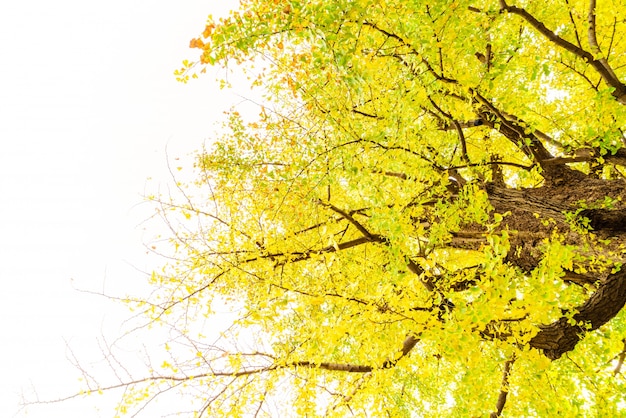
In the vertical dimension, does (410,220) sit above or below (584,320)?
above

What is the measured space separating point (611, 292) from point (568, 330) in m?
0.64

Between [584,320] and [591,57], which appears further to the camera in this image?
[591,57]

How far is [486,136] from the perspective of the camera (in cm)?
569

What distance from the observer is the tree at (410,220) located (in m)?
2.75

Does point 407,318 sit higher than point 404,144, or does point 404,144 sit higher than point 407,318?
point 404,144

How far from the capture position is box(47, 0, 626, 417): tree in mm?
2746

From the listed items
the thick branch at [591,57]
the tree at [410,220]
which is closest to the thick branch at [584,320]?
the tree at [410,220]

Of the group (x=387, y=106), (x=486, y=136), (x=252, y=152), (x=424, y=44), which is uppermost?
(x=252, y=152)

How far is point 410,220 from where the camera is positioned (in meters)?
4.09

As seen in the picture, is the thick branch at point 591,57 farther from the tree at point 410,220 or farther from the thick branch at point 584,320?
the thick branch at point 584,320

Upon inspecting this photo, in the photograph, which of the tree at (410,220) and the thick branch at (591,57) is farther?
the thick branch at (591,57)

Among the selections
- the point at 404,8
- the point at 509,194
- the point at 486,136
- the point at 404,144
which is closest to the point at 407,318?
the point at 404,144

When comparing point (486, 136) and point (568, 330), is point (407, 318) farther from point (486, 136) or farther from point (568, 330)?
point (486, 136)

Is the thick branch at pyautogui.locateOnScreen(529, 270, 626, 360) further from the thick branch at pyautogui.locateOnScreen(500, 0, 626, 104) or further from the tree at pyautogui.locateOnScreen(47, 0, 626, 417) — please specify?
the thick branch at pyautogui.locateOnScreen(500, 0, 626, 104)
